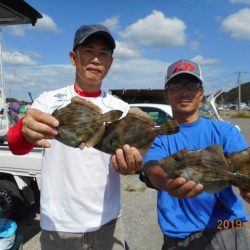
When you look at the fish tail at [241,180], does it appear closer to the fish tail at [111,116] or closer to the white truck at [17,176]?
the fish tail at [111,116]

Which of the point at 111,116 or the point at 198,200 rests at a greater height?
the point at 111,116

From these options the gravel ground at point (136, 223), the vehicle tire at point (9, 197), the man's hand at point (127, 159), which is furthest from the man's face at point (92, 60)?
the vehicle tire at point (9, 197)

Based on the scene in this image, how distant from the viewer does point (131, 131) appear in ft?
7.39

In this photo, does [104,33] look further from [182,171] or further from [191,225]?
[191,225]

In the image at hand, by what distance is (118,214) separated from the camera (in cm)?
294

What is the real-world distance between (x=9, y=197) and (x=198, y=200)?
15.4 feet

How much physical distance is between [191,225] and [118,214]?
0.58 m

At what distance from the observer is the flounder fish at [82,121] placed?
7.30 feet

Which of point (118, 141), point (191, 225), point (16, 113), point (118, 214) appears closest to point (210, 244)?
point (191, 225)

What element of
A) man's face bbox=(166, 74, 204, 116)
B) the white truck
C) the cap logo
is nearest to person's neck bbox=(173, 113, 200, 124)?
man's face bbox=(166, 74, 204, 116)

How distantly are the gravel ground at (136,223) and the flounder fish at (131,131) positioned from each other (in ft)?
13.7

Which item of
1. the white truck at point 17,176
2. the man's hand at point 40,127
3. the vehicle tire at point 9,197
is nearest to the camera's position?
the man's hand at point 40,127

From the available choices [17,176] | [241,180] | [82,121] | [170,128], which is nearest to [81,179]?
[82,121]

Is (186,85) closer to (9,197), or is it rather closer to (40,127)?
(40,127)
